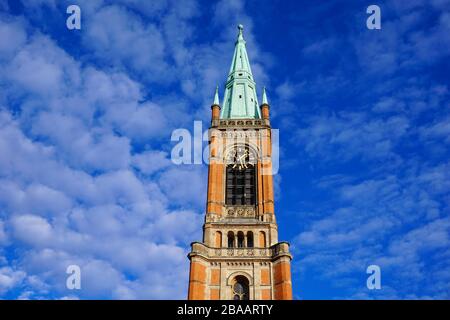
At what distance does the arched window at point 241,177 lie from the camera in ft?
184

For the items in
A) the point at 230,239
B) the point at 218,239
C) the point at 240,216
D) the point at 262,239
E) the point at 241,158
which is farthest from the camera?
the point at 241,158

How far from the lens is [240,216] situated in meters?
54.0

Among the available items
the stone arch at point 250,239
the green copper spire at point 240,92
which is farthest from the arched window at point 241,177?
the green copper spire at point 240,92

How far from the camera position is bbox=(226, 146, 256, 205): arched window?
184 ft

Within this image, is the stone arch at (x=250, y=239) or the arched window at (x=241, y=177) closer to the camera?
the stone arch at (x=250, y=239)

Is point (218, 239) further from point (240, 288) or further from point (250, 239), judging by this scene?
point (240, 288)

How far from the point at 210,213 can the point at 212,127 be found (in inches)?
505

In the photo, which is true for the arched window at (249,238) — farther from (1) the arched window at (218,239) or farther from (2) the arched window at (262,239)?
(1) the arched window at (218,239)

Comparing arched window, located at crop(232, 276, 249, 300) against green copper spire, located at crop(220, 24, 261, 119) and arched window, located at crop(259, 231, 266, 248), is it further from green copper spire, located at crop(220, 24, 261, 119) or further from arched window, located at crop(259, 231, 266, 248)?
green copper spire, located at crop(220, 24, 261, 119)

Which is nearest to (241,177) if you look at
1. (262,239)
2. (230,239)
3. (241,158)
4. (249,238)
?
(241,158)

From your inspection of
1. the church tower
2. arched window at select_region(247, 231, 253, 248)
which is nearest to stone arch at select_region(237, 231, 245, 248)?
the church tower

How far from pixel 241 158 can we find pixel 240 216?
808 centimetres
